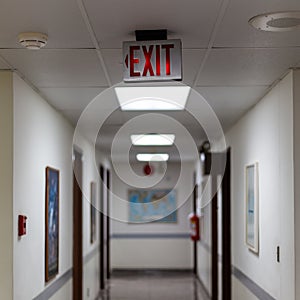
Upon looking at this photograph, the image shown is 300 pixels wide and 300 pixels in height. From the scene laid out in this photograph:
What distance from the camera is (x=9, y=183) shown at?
496 centimetres

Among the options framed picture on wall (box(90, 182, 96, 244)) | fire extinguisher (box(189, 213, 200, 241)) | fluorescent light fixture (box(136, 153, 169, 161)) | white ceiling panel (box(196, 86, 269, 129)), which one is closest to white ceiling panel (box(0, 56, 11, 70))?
white ceiling panel (box(196, 86, 269, 129))

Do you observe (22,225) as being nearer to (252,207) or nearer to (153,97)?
(153,97)

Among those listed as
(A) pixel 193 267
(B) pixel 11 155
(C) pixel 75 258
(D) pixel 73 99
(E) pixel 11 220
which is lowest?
(A) pixel 193 267

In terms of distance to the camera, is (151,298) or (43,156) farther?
(151,298)

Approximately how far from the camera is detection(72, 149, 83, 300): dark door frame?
352 inches

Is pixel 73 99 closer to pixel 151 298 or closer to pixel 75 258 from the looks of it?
pixel 75 258

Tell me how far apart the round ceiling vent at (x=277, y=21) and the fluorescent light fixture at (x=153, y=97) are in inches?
88.3

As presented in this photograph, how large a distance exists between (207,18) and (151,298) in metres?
8.75

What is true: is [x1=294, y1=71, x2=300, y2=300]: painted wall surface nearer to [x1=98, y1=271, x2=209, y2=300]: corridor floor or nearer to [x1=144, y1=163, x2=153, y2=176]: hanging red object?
[x1=98, y1=271, x2=209, y2=300]: corridor floor

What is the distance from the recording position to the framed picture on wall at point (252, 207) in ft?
21.5

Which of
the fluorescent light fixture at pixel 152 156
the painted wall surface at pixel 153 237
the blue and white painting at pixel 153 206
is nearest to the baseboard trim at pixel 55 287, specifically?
the fluorescent light fixture at pixel 152 156

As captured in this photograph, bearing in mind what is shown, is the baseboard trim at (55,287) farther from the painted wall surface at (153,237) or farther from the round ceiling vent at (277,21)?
the painted wall surface at (153,237)

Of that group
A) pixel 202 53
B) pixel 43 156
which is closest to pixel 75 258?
pixel 43 156

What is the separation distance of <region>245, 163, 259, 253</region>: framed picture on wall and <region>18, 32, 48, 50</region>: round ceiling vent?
318 cm
